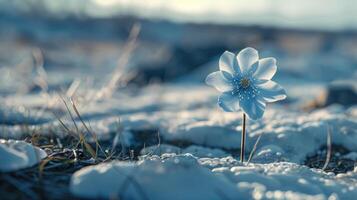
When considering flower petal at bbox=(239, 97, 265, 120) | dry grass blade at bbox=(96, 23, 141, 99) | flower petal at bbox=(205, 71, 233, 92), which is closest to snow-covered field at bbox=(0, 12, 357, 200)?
dry grass blade at bbox=(96, 23, 141, 99)

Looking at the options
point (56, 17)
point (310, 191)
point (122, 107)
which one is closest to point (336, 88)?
point (122, 107)

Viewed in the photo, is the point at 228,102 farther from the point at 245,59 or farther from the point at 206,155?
the point at 206,155

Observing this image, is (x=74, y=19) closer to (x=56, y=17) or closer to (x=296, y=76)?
(x=56, y=17)

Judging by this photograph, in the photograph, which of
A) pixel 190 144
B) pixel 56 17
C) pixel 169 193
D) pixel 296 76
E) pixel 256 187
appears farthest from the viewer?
pixel 56 17

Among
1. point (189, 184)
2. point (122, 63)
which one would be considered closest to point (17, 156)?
point (189, 184)

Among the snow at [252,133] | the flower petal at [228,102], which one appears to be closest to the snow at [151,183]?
the flower petal at [228,102]

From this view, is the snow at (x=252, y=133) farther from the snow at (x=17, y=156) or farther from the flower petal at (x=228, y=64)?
the snow at (x=17, y=156)

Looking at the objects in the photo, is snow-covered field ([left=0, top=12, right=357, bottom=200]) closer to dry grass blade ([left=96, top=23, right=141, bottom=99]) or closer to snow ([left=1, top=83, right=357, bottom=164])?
snow ([left=1, top=83, right=357, bottom=164])
